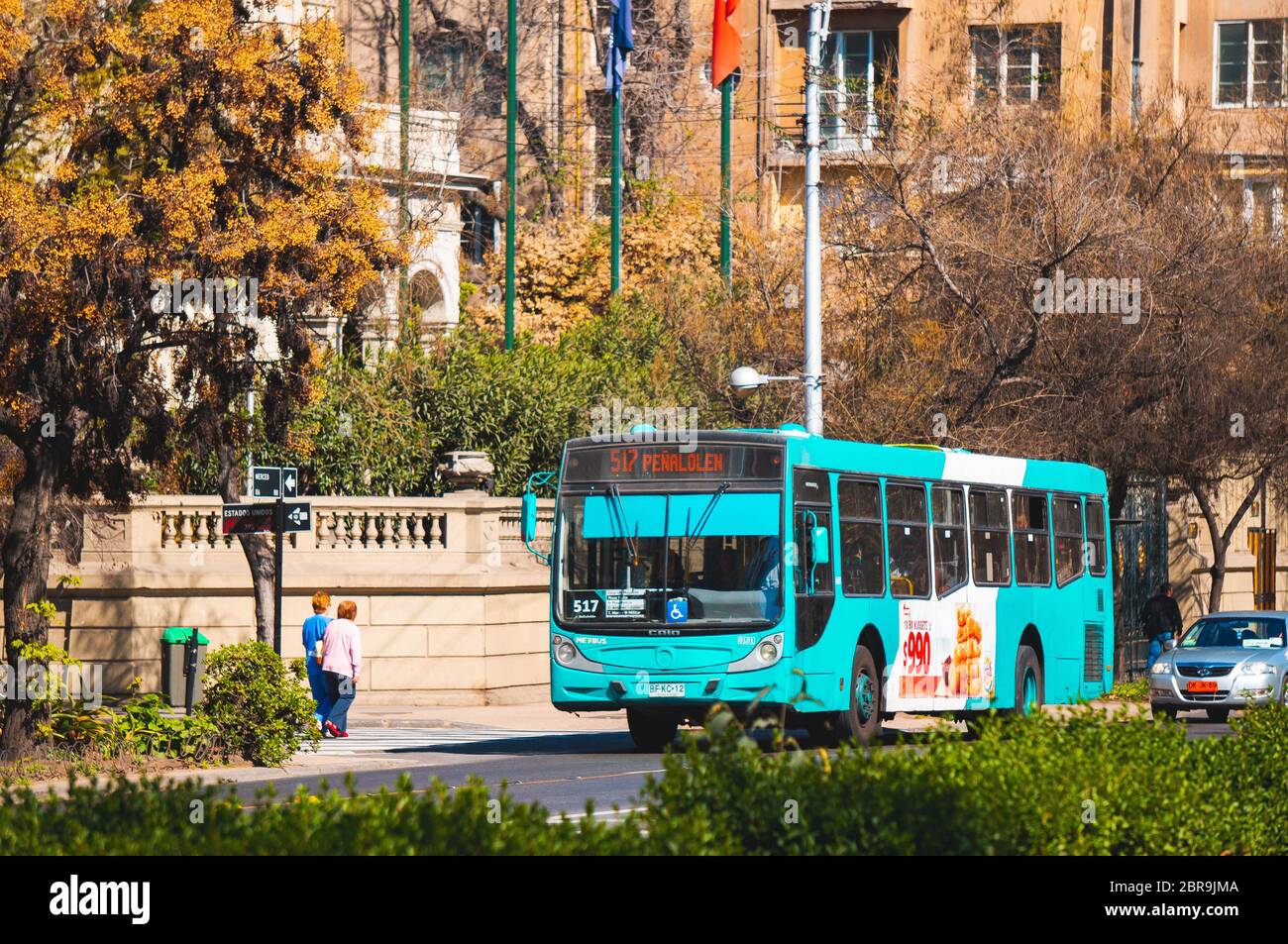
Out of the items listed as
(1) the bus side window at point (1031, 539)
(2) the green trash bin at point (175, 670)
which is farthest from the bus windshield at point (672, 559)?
(2) the green trash bin at point (175, 670)

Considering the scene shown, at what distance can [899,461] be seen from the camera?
22.2 metres

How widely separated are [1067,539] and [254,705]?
11448mm

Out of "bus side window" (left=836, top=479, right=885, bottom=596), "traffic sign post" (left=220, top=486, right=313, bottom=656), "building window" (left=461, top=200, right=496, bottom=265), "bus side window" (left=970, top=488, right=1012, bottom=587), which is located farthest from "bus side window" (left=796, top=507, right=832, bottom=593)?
"building window" (left=461, top=200, right=496, bottom=265)

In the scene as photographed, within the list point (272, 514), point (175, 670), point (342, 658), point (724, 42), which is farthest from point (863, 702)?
point (724, 42)

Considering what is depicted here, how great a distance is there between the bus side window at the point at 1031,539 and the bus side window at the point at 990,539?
29cm

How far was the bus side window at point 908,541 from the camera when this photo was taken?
71.9ft

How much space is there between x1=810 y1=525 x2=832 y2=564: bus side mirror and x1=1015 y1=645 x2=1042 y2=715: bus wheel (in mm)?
5200

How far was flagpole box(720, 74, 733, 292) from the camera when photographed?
36719mm

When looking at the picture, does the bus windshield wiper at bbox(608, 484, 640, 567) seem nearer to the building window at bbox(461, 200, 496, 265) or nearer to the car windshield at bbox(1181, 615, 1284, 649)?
the car windshield at bbox(1181, 615, 1284, 649)

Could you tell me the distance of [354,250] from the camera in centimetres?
2111

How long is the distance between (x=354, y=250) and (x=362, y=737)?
6274 mm

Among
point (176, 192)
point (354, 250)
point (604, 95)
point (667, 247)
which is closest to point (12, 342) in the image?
point (176, 192)

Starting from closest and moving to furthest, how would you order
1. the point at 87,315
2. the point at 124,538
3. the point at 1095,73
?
the point at 87,315
the point at 124,538
the point at 1095,73

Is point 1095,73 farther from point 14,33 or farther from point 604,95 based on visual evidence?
point 14,33
